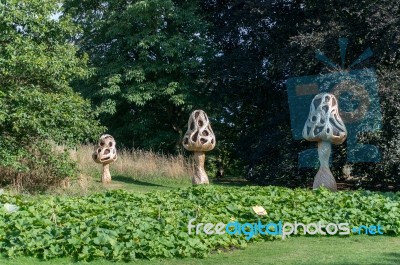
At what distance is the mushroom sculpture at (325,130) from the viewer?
13.7 m

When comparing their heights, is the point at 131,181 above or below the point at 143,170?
below

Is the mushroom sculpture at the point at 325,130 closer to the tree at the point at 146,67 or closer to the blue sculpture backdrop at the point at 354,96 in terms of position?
the blue sculpture backdrop at the point at 354,96

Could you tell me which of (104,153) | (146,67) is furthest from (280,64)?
(104,153)

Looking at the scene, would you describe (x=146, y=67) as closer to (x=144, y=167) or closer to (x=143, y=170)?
(x=144, y=167)

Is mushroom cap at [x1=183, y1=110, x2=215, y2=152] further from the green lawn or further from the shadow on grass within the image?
the green lawn

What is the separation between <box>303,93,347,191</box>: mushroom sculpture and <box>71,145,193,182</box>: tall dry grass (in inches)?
224

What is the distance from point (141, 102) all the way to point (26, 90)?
8.31 m

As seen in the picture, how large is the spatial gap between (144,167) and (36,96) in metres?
6.34

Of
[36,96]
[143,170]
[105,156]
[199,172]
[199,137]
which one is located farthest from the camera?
[143,170]

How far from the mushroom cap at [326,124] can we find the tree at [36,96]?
208 inches

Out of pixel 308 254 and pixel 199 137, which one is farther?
pixel 199 137

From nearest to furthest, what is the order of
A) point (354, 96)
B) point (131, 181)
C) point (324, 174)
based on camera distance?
point (324, 174), point (354, 96), point (131, 181)

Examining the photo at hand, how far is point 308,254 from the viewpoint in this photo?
7.26 m

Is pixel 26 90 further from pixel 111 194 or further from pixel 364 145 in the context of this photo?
pixel 364 145
